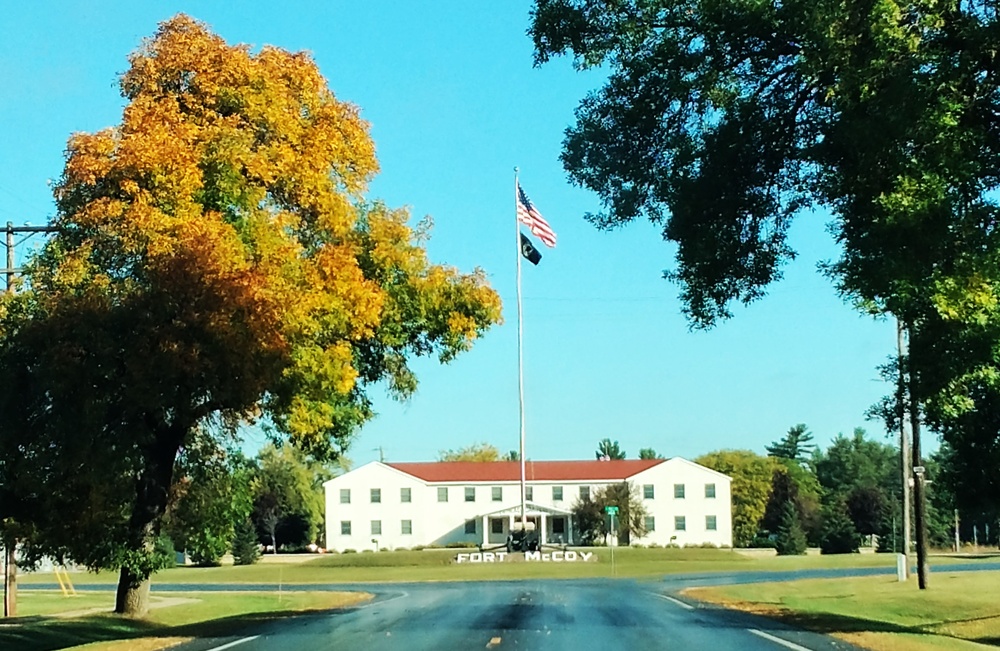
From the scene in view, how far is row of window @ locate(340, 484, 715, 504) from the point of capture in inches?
4065

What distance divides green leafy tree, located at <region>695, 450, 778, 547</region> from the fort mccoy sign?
3282 centimetres

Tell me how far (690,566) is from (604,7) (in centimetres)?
5950

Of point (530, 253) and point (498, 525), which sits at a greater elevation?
point (530, 253)

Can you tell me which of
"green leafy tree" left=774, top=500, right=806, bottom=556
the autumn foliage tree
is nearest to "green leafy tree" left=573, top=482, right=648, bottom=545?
Answer: "green leafy tree" left=774, top=500, right=806, bottom=556

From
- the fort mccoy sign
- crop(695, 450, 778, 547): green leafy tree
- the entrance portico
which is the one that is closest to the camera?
the fort mccoy sign

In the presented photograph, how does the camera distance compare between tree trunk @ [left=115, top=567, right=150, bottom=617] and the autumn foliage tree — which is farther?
tree trunk @ [left=115, top=567, right=150, bottom=617]

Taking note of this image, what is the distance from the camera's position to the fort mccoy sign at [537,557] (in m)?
73.5

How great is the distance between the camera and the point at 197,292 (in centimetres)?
2120

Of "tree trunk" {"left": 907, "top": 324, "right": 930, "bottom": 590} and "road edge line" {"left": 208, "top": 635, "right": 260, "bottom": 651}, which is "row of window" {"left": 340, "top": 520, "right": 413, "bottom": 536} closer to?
"tree trunk" {"left": 907, "top": 324, "right": 930, "bottom": 590}

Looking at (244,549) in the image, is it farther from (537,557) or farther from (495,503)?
(495,503)

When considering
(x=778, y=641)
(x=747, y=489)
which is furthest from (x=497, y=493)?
(x=778, y=641)

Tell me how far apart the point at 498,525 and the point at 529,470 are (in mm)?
6436

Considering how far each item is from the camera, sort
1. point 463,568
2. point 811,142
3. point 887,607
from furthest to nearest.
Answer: point 463,568, point 887,607, point 811,142

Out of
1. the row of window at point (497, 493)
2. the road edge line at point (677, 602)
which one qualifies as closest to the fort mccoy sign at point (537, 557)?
the row of window at point (497, 493)
